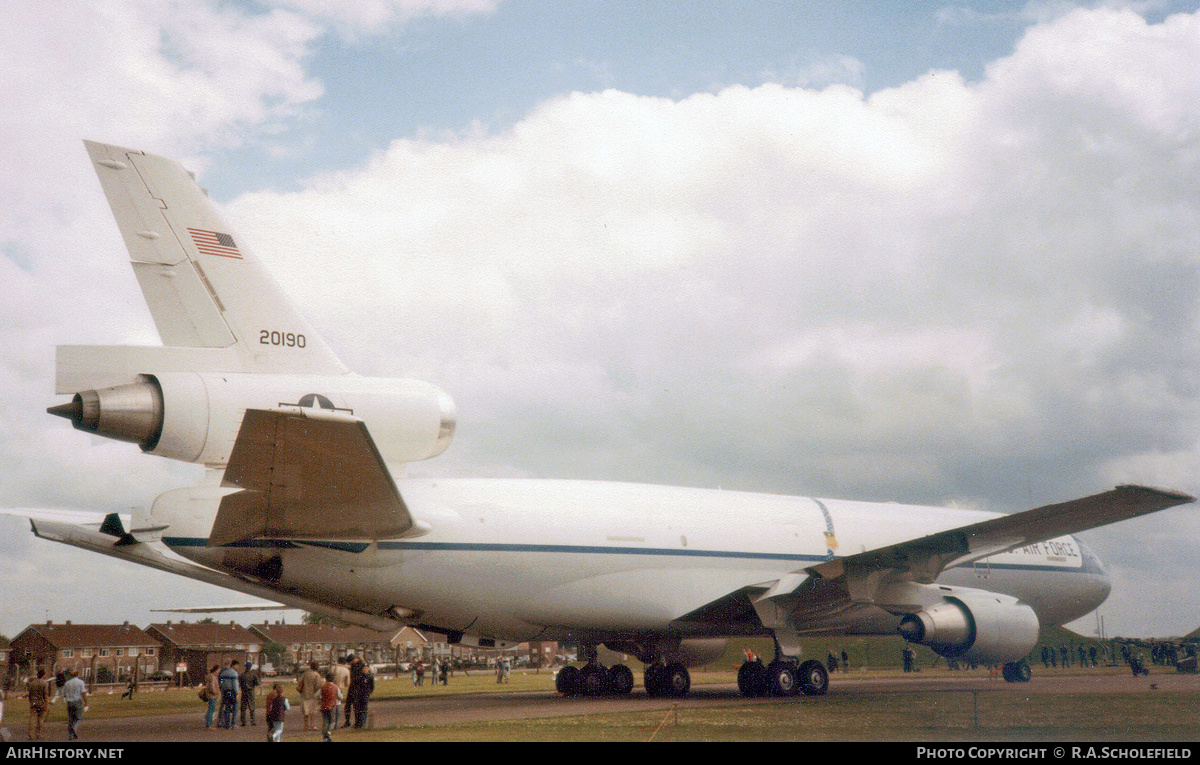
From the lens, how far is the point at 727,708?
47.2 ft

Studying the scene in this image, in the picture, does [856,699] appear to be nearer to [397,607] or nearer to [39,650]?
[397,607]

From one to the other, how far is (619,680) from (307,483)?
1010 cm

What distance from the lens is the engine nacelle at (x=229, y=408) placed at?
9.67m

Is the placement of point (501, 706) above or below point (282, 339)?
below

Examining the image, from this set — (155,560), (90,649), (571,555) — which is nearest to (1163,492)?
(571,555)

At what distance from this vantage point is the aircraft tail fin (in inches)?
437

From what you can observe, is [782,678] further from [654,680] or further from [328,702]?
[328,702]

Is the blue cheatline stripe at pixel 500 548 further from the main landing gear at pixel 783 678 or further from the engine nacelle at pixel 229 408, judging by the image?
the main landing gear at pixel 783 678

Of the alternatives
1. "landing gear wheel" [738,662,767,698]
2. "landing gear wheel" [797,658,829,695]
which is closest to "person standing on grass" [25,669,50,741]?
"landing gear wheel" [738,662,767,698]

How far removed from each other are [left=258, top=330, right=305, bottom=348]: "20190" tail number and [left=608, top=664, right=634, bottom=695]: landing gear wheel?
9916 mm

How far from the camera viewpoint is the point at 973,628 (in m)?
16.2

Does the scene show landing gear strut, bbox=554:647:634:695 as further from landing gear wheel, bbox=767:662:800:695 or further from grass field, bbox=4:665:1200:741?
landing gear wheel, bbox=767:662:800:695
